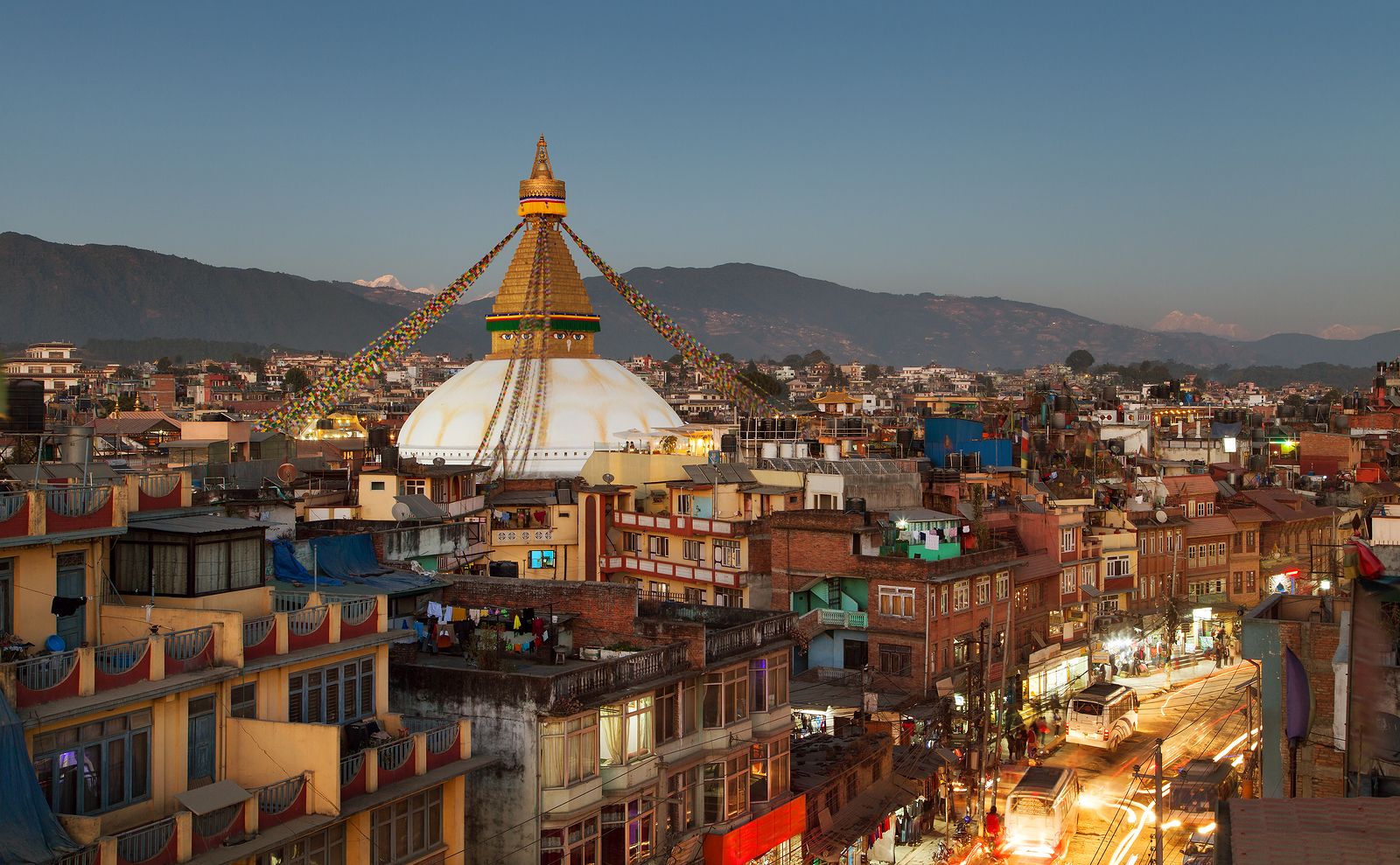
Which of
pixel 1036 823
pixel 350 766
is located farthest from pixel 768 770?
pixel 350 766

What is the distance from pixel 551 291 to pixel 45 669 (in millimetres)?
48578

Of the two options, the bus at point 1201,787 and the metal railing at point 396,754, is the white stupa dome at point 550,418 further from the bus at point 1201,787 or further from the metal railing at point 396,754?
the metal railing at point 396,754

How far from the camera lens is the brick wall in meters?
24.5

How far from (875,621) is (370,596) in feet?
66.3

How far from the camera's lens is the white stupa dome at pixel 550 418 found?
5753 centimetres

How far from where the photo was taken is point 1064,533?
46250 mm

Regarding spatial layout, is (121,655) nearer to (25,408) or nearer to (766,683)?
(766,683)

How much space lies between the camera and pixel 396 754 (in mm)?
18312

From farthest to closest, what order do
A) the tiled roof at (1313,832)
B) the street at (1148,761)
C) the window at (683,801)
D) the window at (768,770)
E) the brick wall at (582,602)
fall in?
the street at (1148,761)
the window at (768,770)
the brick wall at (582,602)
the window at (683,801)
the tiled roof at (1313,832)

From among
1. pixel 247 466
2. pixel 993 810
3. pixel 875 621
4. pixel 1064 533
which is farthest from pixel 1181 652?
pixel 247 466

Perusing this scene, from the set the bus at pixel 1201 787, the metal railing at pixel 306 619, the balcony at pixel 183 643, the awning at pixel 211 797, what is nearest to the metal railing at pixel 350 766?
the awning at pixel 211 797

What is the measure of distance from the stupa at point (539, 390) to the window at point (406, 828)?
37245 mm

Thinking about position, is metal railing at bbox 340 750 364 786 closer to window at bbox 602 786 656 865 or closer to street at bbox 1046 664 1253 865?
window at bbox 602 786 656 865

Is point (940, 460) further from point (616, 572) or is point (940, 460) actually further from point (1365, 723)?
point (1365, 723)
